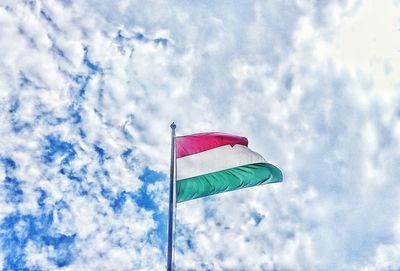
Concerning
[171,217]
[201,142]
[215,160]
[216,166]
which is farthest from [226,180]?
[171,217]

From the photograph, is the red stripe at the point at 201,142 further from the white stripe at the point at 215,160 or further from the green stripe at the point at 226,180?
the green stripe at the point at 226,180

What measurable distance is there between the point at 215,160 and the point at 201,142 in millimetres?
1015

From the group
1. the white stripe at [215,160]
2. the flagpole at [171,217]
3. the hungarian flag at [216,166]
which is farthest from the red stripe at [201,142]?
the flagpole at [171,217]

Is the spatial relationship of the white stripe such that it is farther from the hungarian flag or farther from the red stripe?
the red stripe

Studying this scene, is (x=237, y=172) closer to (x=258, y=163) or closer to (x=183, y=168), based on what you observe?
(x=258, y=163)

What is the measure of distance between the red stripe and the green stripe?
1.17 metres

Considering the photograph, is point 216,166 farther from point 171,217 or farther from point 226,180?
point 171,217

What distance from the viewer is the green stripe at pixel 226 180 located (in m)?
14.3

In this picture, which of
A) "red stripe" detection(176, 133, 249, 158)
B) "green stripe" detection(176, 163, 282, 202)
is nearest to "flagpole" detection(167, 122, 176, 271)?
"green stripe" detection(176, 163, 282, 202)

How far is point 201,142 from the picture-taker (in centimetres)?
1592

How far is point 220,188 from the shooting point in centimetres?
1504

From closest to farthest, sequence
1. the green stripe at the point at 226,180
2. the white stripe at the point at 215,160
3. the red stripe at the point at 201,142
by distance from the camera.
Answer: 1. the green stripe at the point at 226,180
2. the white stripe at the point at 215,160
3. the red stripe at the point at 201,142

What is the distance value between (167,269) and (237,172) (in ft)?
19.6

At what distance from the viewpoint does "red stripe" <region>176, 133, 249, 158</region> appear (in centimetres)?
1549
